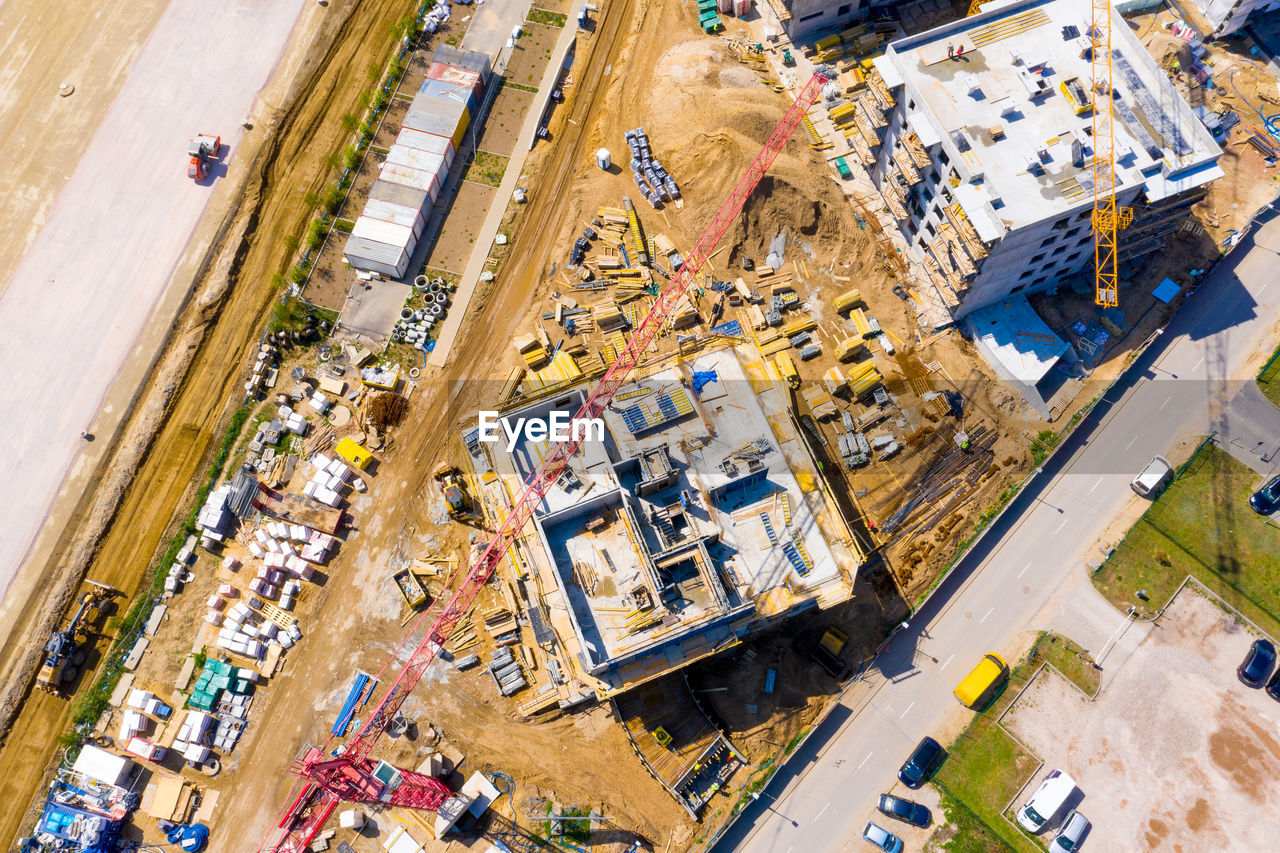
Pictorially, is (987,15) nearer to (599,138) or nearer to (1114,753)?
(599,138)

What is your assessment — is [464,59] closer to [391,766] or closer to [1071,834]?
[391,766]

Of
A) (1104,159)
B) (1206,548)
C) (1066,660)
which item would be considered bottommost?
(1066,660)

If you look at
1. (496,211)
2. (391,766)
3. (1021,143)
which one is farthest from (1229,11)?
(391,766)

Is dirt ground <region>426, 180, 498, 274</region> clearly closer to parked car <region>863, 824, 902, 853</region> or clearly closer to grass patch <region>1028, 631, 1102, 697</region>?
parked car <region>863, 824, 902, 853</region>

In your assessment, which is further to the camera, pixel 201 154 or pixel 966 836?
pixel 201 154


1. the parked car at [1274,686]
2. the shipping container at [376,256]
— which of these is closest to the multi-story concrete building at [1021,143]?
the parked car at [1274,686]

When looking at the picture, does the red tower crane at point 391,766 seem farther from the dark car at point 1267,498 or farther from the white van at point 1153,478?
the dark car at point 1267,498

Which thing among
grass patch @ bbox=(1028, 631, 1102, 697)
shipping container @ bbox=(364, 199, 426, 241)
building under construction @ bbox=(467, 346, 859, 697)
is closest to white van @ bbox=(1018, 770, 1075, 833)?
grass patch @ bbox=(1028, 631, 1102, 697)
